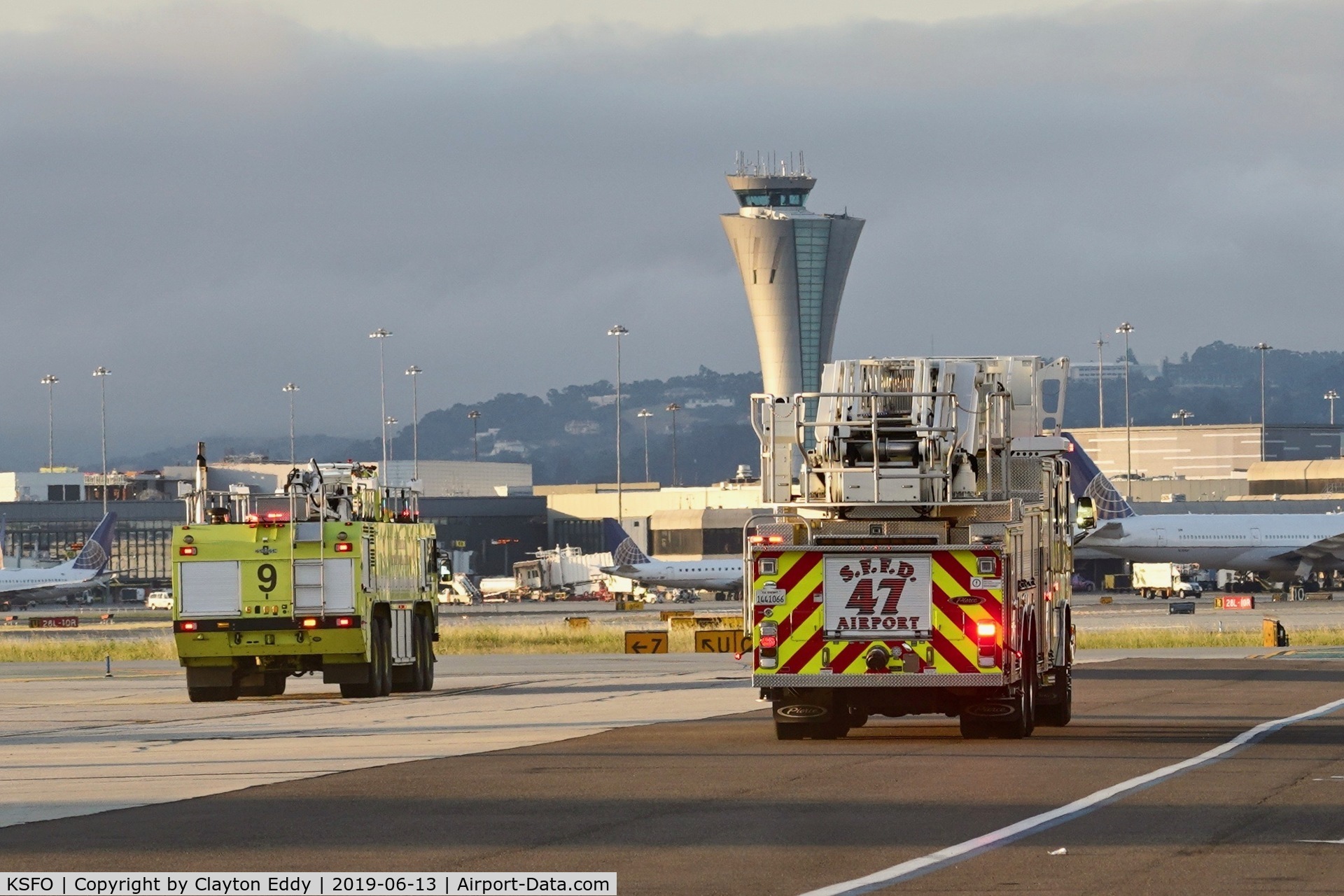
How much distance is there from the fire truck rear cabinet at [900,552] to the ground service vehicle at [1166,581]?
8673 cm

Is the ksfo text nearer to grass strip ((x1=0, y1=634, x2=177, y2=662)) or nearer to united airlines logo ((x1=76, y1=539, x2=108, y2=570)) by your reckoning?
grass strip ((x1=0, y1=634, x2=177, y2=662))

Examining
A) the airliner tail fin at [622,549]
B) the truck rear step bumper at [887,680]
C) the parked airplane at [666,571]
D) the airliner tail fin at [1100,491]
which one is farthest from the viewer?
the airliner tail fin at [622,549]

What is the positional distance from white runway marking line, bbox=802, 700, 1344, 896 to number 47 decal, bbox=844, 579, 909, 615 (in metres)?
3.29

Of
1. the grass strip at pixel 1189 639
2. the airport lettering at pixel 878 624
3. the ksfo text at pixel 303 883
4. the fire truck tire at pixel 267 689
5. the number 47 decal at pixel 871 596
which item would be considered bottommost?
the grass strip at pixel 1189 639

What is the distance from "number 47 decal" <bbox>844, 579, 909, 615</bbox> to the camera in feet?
69.6

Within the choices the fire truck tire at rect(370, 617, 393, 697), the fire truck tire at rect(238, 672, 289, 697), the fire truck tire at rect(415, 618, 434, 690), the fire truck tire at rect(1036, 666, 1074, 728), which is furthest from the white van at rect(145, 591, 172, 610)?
the fire truck tire at rect(1036, 666, 1074, 728)

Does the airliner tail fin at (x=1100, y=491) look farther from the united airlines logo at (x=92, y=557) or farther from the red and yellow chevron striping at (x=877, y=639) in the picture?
the united airlines logo at (x=92, y=557)

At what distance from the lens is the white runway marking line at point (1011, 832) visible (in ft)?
40.2

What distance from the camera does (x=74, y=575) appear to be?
12112cm

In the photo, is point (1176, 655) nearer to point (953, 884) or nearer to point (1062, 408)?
point (1062, 408)

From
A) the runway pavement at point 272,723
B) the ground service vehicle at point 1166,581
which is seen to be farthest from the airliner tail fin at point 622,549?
the runway pavement at point 272,723

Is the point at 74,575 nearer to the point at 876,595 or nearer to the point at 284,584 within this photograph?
the point at 284,584

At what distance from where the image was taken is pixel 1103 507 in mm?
104562

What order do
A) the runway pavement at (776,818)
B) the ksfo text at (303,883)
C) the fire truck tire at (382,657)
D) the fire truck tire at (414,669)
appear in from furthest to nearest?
the fire truck tire at (414,669)
the fire truck tire at (382,657)
the runway pavement at (776,818)
the ksfo text at (303,883)
